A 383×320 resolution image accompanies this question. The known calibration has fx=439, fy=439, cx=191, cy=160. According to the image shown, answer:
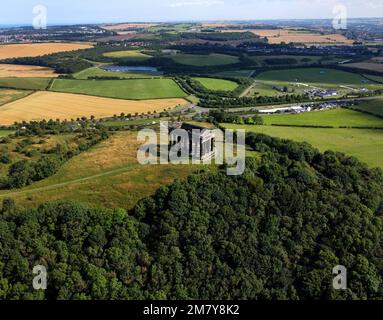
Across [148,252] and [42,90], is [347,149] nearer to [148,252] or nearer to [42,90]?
[148,252]

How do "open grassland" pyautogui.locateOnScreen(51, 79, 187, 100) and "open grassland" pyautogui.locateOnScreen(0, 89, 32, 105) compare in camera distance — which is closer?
"open grassland" pyautogui.locateOnScreen(0, 89, 32, 105)

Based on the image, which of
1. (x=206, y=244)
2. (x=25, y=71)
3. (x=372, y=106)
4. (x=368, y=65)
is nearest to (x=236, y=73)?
(x=368, y=65)

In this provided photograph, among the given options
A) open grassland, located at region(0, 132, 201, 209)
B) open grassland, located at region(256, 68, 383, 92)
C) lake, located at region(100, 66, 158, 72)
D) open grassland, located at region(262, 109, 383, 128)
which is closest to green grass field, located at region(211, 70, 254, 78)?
open grassland, located at region(256, 68, 383, 92)

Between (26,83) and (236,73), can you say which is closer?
(26,83)

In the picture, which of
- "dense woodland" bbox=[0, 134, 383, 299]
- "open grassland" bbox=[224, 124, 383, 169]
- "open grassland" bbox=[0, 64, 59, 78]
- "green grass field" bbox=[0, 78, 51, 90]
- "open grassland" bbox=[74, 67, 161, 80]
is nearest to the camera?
"dense woodland" bbox=[0, 134, 383, 299]

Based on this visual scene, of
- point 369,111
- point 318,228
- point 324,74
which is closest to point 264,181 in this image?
point 318,228

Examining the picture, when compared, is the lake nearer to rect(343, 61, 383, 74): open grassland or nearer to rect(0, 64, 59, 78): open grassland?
rect(0, 64, 59, 78): open grassland

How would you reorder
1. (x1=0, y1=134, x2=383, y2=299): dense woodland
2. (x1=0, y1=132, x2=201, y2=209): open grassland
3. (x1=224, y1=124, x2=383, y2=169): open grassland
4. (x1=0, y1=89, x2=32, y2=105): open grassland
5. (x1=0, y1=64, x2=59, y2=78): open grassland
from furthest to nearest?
(x1=0, y1=64, x2=59, y2=78): open grassland → (x1=0, y1=89, x2=32, y2=105): open grassland → (x1=224, y1=124, x2=383, y2=169): open grassland → (x1=0, y1=132, x2=201, y2=209): open grassland → (x1=0, y1=134, x2=383, y2=299): dense woodland

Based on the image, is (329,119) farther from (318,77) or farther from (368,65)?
(368,65)
